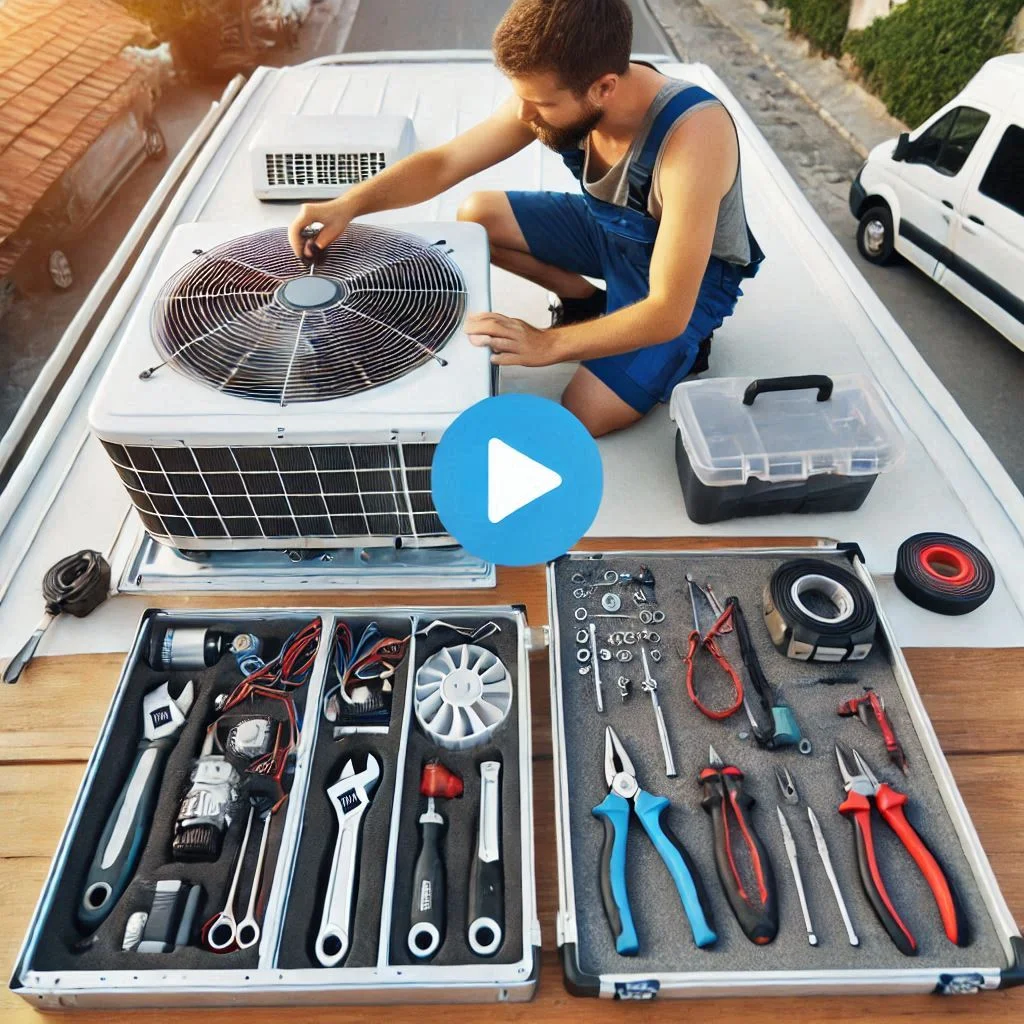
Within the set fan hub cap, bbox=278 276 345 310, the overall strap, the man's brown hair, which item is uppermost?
the man's brown hair

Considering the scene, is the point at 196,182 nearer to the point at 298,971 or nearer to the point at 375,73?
the point at 375,73

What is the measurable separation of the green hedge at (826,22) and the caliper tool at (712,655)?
365 inches

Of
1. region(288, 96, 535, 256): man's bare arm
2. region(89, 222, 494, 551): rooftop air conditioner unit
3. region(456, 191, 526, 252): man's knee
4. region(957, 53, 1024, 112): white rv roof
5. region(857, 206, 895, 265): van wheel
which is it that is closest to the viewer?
region(89, 222, 494, 551): rooftop air conditioner unit

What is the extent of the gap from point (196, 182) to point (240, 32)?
6.35 m

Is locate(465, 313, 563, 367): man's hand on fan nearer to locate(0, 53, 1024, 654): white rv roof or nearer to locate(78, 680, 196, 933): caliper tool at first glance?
locate(0, 53, 1024, 654): white rv roof

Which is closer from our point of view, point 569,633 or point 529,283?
point 569,633

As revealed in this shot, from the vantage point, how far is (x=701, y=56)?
9117 millimetres

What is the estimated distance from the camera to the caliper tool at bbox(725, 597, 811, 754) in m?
1.62

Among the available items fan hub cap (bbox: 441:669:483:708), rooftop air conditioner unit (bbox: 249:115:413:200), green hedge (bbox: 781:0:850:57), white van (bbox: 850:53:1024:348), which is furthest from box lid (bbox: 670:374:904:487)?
green hedge (bbox: 781:0:850:57)

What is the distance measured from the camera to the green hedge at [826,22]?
8.62 meters

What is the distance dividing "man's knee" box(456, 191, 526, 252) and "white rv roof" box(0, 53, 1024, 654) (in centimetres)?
31

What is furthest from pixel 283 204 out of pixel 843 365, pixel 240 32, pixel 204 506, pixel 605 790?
pixel 240 32

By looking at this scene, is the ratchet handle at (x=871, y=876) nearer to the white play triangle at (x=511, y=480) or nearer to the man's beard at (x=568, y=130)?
the white play triangle at (x=511, y=480)

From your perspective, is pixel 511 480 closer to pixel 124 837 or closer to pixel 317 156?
pixel 124 837
